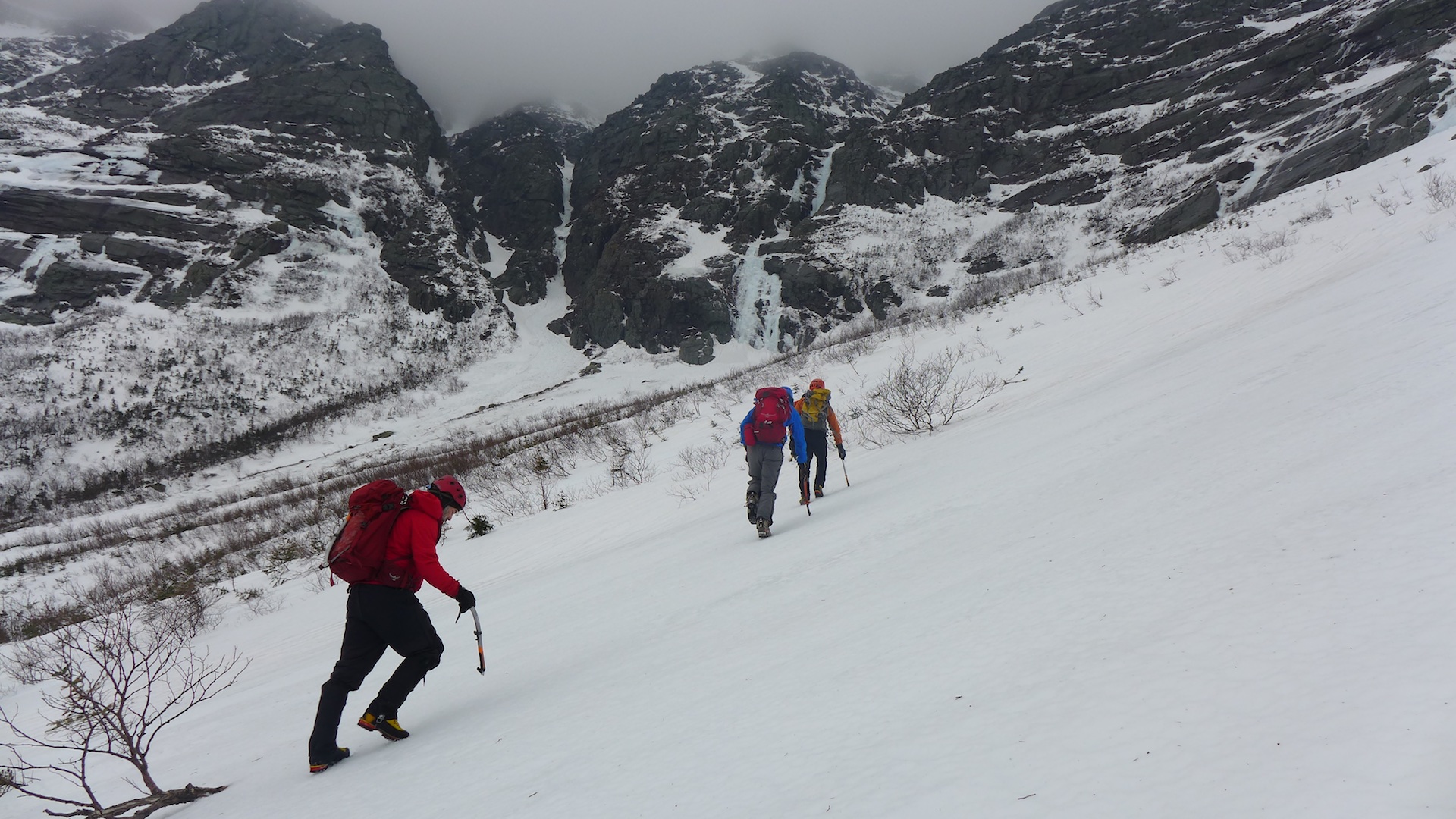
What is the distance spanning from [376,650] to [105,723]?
1.46 metres

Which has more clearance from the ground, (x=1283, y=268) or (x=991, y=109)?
(x=991, y=109)

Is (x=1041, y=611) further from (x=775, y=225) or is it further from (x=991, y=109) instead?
(x=991, y=109)

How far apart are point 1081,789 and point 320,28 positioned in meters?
145

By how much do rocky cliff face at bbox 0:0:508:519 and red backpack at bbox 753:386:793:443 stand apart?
1876 inches

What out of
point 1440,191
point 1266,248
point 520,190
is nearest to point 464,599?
point 1440,191

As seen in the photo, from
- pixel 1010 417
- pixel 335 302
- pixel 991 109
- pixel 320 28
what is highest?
pixel 320 28

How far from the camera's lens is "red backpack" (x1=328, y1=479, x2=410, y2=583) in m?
2.91

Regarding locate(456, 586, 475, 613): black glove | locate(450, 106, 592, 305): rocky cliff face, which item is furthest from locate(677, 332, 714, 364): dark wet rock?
locate(456, 586, 475, 613): black glove

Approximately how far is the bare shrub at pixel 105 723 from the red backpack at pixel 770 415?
4.07 m

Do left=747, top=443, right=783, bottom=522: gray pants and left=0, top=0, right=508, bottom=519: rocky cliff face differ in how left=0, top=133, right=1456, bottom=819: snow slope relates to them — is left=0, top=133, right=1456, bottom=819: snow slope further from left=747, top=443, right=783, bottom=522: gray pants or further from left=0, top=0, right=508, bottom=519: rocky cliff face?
left=0, top=0, right=508, bottom=519: rocky cliff face

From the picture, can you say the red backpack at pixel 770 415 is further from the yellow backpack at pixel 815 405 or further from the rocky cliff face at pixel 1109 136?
the rocky cliff face at pixel 1109 136

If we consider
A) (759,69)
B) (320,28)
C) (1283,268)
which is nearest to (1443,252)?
(1283,268)

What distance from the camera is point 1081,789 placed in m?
1.20

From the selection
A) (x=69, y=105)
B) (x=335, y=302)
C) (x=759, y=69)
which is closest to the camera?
(x=335, y=302)
